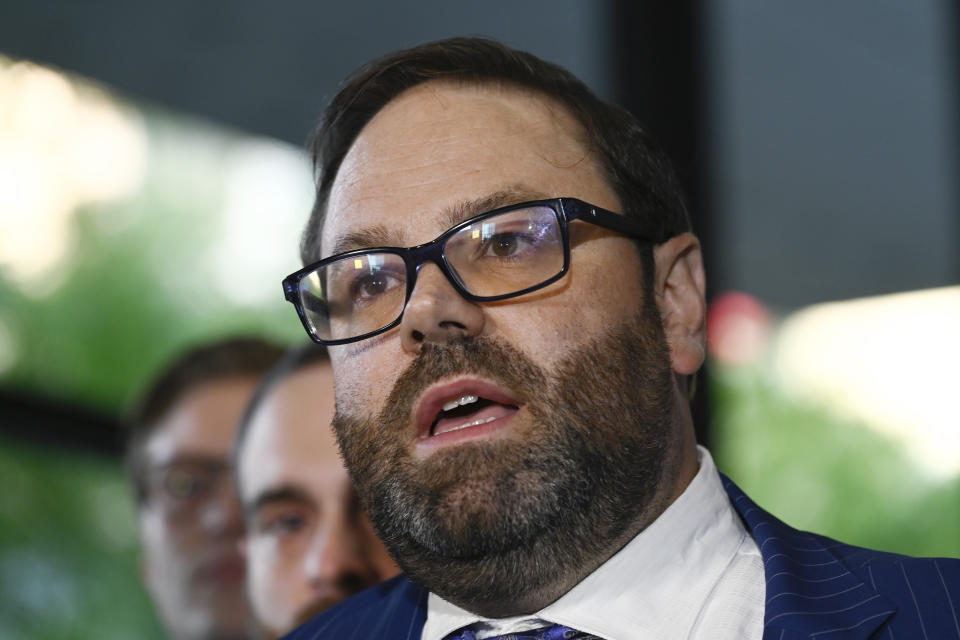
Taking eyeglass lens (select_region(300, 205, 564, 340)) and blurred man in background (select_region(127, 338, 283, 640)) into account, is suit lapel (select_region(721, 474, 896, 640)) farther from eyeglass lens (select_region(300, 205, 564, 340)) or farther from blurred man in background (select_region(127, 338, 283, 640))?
blurred man in background (select_region(127, 338, 283, 640))

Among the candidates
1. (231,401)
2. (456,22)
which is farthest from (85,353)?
(456,22)

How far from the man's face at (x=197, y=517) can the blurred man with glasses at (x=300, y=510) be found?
0.45 meters

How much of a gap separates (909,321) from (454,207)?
3.55m

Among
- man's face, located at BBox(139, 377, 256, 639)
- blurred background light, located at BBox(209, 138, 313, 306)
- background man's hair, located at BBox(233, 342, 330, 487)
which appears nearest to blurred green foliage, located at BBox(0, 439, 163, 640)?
blurred background light, located at BBox(209, 138, 313, 306)

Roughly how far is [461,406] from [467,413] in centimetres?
2

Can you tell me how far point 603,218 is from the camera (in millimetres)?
1474

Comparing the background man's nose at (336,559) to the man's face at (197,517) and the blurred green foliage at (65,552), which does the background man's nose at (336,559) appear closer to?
the man's face at (197,517)

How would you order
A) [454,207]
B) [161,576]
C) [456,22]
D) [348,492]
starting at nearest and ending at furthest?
[454,207] < [348,492] < [161,576] < [456,22]

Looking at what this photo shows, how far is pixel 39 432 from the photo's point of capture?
384 cm

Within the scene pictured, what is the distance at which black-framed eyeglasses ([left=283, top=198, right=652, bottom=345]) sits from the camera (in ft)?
4.56

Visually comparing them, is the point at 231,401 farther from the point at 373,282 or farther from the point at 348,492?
the point at 373,282

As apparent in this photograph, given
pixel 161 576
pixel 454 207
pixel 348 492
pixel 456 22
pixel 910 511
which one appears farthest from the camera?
pixel 456 22

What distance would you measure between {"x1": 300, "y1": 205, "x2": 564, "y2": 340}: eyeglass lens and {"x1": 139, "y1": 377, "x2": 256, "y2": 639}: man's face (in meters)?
1.43

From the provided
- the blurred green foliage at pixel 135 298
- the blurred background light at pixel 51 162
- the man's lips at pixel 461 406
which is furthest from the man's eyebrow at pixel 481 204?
the blurred background light at pixel 51 162
